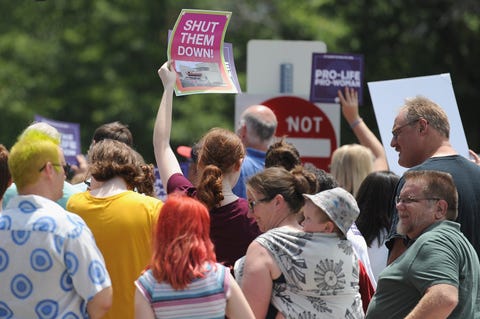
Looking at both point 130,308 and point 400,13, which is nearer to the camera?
point 130,308

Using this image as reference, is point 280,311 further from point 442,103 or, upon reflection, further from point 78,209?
point 442,103

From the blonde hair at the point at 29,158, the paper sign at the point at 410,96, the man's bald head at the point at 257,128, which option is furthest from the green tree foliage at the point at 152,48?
the blonde hair at the point at 29,158

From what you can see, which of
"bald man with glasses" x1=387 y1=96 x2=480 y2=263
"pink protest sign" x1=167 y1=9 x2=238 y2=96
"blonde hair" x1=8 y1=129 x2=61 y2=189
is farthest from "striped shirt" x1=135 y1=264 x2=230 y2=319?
"pink protest sign" x1=167 y1=9 x2=238 y2=96

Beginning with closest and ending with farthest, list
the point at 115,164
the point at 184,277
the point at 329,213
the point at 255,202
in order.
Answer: the point at 184,277 → the point at 329,213 → the point at 255,202 → the point at 115,164

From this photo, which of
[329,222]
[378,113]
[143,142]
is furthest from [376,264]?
[143,142]

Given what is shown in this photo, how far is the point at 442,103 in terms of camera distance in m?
7.37

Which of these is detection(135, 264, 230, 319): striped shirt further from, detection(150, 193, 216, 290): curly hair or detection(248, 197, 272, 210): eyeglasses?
detection(248, 197, 272, 210): eyeglasses

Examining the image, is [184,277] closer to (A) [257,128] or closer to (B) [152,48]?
(A) [257,128]

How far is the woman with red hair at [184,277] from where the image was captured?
4.63 metres

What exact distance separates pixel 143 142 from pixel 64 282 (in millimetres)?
19885

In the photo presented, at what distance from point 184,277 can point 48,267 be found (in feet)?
1.97

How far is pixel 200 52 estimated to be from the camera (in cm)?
654

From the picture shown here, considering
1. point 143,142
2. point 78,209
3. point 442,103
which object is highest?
point 442,103

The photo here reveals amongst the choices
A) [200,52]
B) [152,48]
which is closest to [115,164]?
[200,52]
